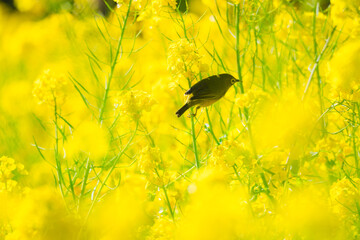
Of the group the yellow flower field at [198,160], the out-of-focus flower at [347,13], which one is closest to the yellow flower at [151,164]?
the yellow flower field at [198,160]

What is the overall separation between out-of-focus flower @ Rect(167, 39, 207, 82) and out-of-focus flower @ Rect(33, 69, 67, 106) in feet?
0.62

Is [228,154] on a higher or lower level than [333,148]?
higher

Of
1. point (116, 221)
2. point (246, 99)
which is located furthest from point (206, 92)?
point (116, 221)

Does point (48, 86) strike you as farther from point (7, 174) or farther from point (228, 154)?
point (228, 154)

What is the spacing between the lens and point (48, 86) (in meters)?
0.82

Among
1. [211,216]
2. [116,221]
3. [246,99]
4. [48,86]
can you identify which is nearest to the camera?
[211,216]

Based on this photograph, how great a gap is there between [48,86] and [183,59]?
0.77 ft

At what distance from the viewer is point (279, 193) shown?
0.75 metres

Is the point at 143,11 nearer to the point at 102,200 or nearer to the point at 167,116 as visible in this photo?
the point at 167,116

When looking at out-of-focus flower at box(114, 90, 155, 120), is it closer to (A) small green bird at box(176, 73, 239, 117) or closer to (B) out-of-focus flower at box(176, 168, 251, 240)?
(A) small green bird at box(176, 73, 239, 117)

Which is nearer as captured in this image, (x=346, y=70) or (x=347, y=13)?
(x=346, y=70)

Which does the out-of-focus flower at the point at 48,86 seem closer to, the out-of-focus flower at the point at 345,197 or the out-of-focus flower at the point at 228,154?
the out-of-focus flower at the point at 228,154

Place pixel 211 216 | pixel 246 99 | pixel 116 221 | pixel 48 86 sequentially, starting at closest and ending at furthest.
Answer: pixel 211 216 < pixel 116 221 < pixel 246 99 < pixel 48 86

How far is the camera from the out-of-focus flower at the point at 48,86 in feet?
2.69
